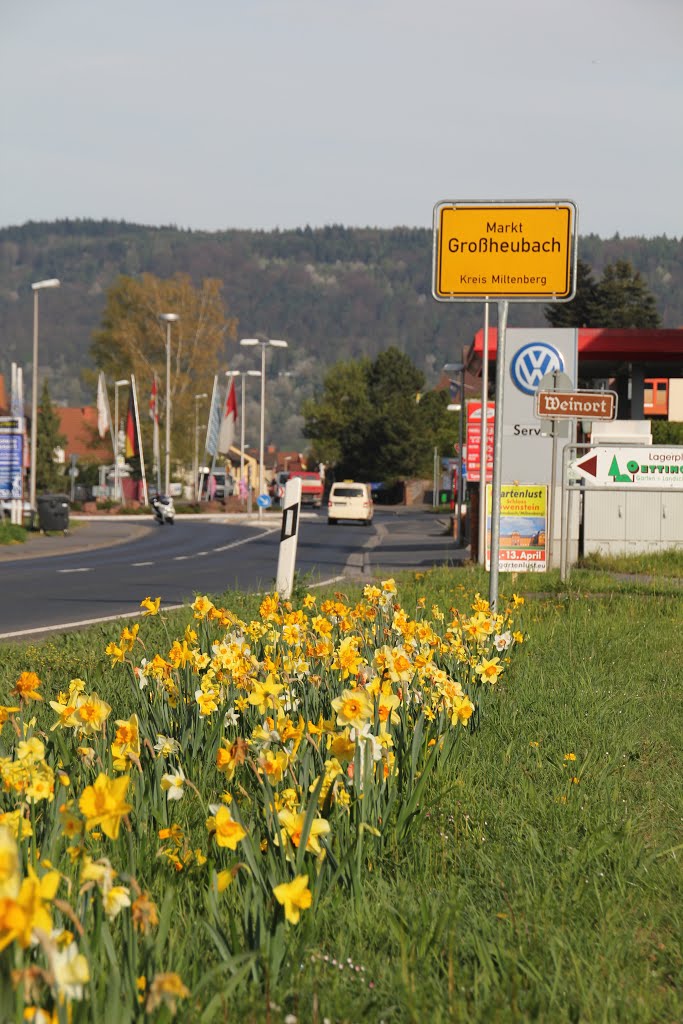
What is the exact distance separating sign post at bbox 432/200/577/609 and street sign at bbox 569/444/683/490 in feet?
21.7

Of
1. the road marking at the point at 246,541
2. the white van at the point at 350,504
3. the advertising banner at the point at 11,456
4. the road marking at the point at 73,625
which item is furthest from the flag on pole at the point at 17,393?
the road marking at the point at 73,625

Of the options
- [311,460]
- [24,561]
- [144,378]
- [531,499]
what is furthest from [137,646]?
[311,460]

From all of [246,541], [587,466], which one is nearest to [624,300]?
[246,541]

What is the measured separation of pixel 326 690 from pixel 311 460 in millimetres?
142981

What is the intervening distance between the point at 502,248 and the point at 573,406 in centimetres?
515

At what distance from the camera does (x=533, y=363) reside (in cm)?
2461

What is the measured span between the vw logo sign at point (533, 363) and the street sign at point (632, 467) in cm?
524

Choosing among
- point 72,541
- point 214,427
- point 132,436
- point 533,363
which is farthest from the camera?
point 214,427

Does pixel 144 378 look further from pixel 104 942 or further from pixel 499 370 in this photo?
pixel 104 942

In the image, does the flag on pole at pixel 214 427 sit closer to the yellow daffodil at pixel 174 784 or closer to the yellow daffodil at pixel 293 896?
the yellow daffodil at pixel 174 784

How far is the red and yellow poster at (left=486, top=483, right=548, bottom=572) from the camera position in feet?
56.0

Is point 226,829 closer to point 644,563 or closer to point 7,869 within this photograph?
point 7,869

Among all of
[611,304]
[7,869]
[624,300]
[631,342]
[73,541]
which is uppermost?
[624,300]

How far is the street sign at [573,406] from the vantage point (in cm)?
1550
